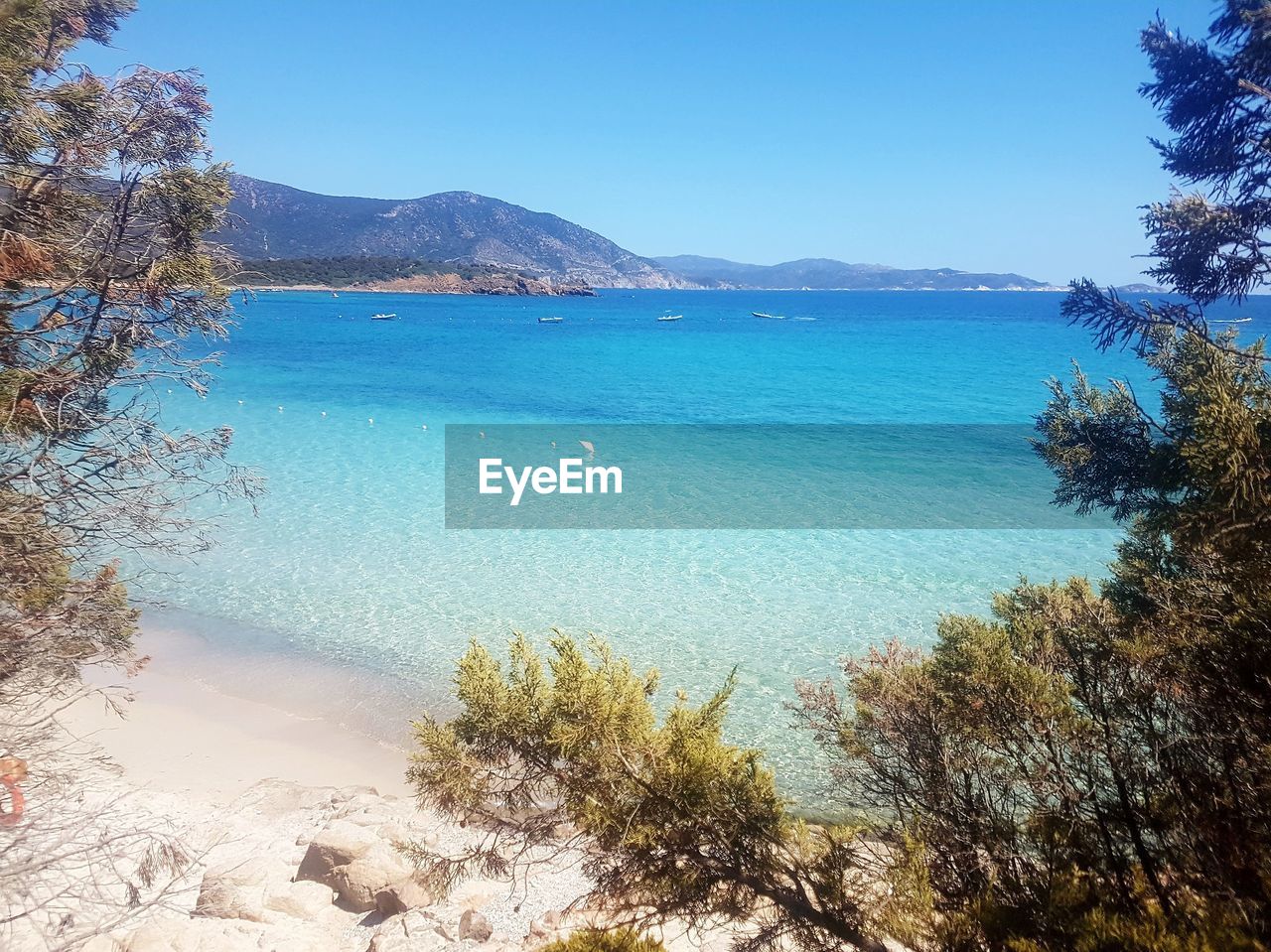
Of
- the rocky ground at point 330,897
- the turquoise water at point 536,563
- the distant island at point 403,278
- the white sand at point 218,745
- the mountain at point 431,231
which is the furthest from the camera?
the mountain at point 431,231

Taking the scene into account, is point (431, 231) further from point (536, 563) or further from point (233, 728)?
point (233, 728)

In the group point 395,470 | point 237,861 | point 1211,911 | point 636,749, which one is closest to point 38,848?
point 237,861

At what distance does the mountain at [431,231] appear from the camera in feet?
452

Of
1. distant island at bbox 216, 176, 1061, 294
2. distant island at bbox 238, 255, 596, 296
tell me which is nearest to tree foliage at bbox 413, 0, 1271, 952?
distant island at bbox 216, 176, 1061, 294

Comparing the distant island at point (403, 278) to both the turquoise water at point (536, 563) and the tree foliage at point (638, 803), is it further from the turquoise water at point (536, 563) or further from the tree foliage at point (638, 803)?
the tree foliage at point (638, 803)

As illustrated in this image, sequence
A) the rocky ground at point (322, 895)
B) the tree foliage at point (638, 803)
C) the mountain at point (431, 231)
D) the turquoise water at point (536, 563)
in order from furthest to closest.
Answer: the mountain at point (431, 231)
the turquoise water at point (536, 563)
the rocky ground at point (322, 895)
the tree foliage at point (638, 803)

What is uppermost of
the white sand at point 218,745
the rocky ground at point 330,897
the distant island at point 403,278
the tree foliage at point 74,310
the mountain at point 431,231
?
the mountain at point 431,231

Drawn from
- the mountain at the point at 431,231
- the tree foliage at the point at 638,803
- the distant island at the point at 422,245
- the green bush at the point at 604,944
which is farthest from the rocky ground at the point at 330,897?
the mountain at the point at 431,231

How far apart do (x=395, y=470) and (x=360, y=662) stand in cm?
1097

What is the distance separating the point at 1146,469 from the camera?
594 cm

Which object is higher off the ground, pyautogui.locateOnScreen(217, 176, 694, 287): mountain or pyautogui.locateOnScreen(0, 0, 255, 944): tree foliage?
pyautogui.locateOnScreen(217, 176, 694, 287): mountain

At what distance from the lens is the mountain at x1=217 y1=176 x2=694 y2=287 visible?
138 metres

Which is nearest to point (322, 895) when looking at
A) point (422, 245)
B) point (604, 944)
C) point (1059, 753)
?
point (604, 944)

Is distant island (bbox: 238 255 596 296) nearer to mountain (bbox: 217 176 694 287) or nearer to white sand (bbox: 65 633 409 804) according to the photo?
mountain (bbox: 217 176 694 287)
